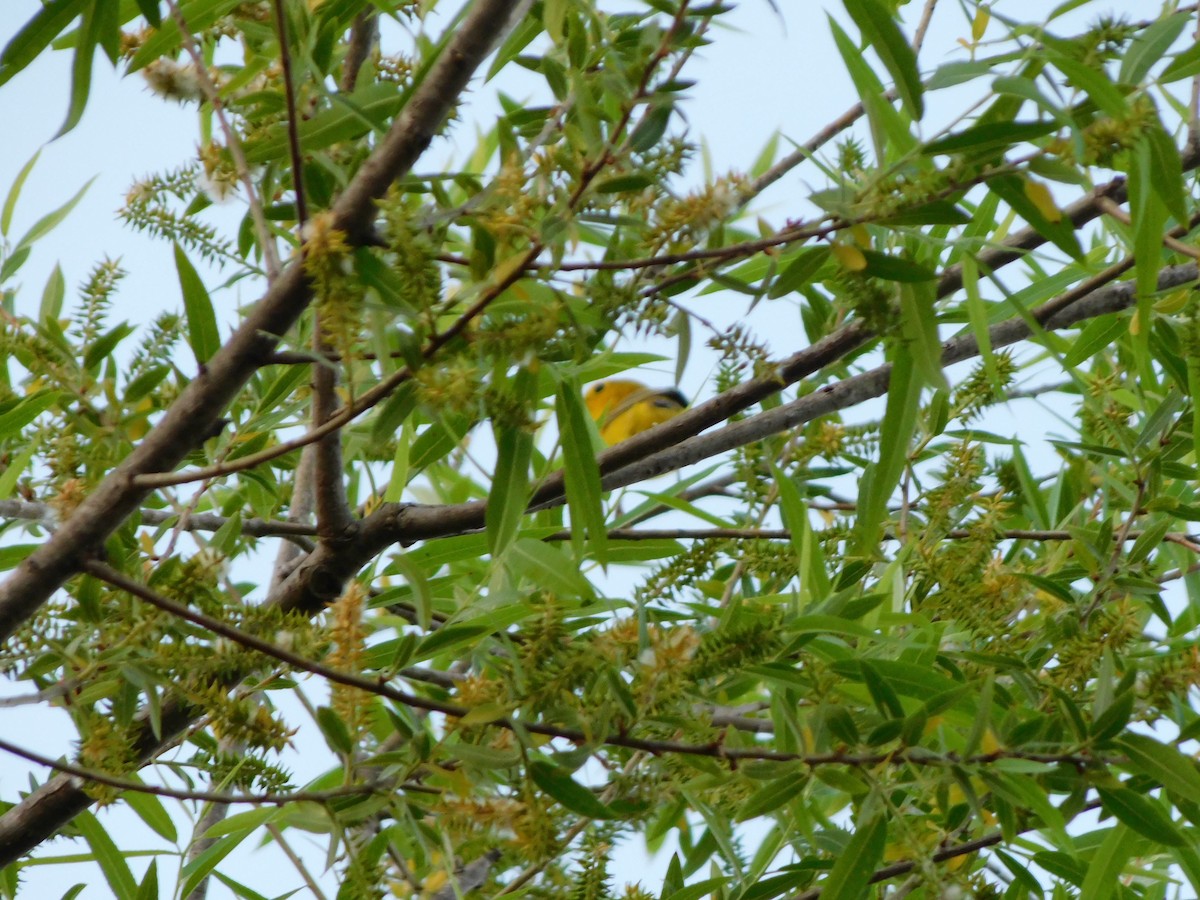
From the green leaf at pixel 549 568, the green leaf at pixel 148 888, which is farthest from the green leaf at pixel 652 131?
the green leaf at pixel 148 888

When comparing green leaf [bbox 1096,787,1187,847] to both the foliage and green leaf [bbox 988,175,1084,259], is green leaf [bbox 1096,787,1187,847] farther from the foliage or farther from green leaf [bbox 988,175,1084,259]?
green leaf [bbox 988,175,1084,259]

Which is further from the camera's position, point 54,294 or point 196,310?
point 54,294

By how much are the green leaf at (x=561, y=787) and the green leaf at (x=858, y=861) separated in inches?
8.2

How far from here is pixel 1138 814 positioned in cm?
81

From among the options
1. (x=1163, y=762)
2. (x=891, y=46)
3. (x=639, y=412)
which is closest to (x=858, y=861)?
(x=1163, y=762)

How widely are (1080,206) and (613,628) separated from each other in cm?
47

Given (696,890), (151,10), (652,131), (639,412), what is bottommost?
(696,890)

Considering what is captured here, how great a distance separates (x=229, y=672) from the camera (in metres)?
0.74

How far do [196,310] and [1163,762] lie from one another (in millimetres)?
765

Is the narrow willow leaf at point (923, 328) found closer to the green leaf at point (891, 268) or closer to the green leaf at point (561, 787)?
the green leaf at point (891, 268)

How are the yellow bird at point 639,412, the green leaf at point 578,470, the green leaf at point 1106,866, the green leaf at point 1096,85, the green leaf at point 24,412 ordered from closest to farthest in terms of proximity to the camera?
1. the green leaf at point 1096,85
2. the green leaf at point 578,470
3. the green leaf at point 1106,866
4. the green leaf at point 24,412
5. the yellow bird at point 639,412

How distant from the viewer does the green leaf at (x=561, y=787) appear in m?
0.72

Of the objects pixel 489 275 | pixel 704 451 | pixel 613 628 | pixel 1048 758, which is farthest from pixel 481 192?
pixel 1048 758

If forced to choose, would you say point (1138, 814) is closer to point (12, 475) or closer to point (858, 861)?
point (858, 861)
